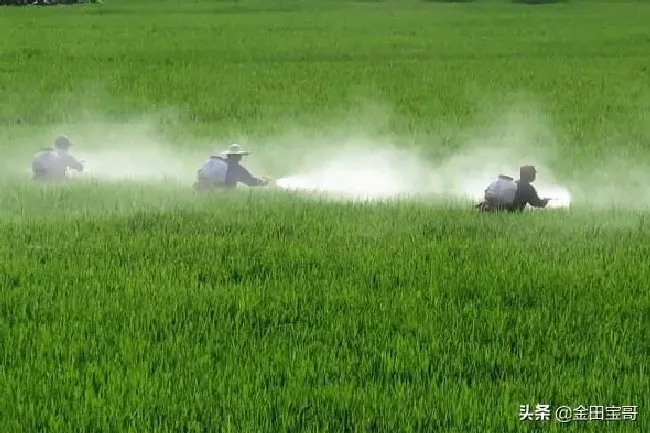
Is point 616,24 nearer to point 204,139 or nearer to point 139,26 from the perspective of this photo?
point 139,26

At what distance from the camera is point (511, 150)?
39.3 ft

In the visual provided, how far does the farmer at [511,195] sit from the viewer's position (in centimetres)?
819

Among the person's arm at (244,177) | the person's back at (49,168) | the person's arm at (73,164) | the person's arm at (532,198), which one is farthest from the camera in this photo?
the person's arm at (73,164)

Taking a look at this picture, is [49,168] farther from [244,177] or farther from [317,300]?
[317,300]

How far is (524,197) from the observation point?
8289 mm

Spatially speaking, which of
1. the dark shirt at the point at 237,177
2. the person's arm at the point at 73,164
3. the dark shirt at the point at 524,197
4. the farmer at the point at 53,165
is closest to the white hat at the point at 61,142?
the farmer at the point at 53,165

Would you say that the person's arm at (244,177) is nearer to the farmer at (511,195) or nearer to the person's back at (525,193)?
the farmer at (511,195)

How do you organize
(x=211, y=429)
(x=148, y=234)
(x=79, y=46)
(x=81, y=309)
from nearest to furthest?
1. (x=211, y=429)
2. (x=81, y=309)
3. (x=148, y=234)
4. (x=79, y=46)

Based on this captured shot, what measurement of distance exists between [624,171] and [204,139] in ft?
17.0

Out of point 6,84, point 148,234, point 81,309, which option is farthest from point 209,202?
point 6,84

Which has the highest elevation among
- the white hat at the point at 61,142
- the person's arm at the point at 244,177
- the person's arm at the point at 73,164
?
the white hat at the point at 61,142

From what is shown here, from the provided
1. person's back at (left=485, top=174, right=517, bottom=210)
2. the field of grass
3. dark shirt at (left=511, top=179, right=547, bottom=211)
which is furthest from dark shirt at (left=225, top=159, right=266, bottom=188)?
dark shirt at (left=511, top=179, right=547, bottom=211)

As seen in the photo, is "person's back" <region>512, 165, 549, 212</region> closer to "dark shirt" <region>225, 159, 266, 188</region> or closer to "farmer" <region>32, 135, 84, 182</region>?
"dark shirt" <region>225, 159, 266, 188</region>

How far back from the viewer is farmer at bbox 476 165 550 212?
26.9ft
